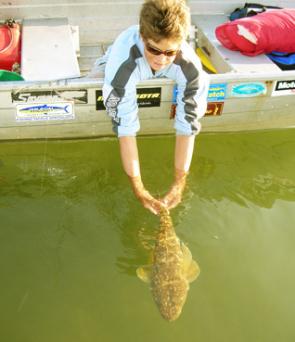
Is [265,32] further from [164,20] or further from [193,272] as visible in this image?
[193,272]

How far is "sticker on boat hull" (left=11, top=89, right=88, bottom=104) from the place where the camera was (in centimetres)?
429

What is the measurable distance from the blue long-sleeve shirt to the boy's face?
0.26 meters

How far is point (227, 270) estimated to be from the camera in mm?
4047

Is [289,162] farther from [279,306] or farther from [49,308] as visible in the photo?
[49,308]

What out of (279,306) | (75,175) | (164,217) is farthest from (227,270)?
(75,175)

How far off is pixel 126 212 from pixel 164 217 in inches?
27.6

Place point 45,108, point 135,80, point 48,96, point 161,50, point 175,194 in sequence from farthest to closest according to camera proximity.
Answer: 1. point 45,108
2. point 48,96
3. point 175,194
4. point 135,80
5. point 161,50

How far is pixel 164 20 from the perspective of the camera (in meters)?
2.90

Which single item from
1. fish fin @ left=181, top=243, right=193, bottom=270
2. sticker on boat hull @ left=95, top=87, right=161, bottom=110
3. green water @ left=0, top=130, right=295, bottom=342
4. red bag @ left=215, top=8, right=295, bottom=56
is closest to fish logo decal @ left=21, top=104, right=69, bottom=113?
sticker on boat hull @ left=95, top=87, right=161, bottom=110

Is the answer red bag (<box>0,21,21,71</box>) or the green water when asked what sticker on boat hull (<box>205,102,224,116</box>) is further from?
red bag (<box>0,21,21,71</box>)

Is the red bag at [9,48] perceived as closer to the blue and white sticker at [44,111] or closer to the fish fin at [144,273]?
the blue and white sticker at [44,111]

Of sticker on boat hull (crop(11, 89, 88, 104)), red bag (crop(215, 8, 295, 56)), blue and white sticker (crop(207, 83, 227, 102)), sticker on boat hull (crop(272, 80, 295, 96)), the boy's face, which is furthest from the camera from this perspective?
red bag (crop(215, 8, 295, 56))

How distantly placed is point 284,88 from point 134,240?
88.6 inches

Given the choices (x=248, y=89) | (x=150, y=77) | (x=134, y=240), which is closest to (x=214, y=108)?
(x=248, y=89)
